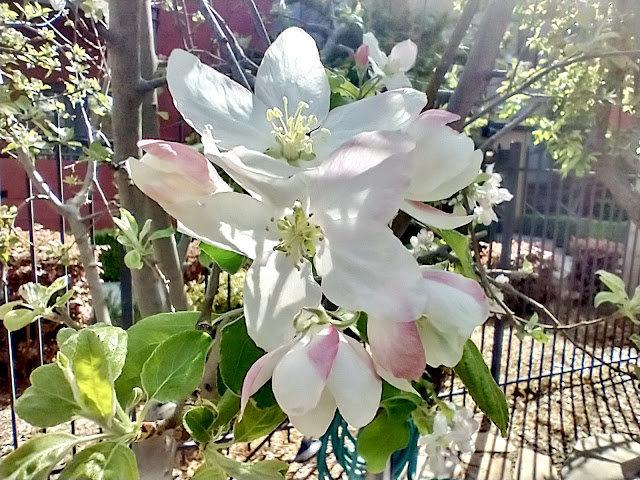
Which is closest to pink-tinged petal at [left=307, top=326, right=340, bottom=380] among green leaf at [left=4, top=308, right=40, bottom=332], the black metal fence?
green leaf at [left=4, top=308, right=40, bottom=332]

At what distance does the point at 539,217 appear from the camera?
3.60 metres

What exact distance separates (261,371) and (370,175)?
9 cm

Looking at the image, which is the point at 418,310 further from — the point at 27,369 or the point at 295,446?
the point at 27,369

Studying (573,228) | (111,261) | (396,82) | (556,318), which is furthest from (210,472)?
(573,228)

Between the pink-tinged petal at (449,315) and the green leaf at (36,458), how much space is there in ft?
0.51

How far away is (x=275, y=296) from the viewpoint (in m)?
0.21

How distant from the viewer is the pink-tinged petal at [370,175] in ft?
0.57

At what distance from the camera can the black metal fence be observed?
2469 millimetres

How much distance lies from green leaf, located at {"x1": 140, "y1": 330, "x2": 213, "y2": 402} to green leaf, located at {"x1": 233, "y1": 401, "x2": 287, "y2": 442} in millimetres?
36

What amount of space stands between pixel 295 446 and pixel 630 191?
1.51 m

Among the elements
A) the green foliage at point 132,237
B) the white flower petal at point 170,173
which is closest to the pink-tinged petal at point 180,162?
the white flower petal at point 170,173

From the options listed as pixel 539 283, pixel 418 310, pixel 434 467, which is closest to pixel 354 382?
pixel 418 310

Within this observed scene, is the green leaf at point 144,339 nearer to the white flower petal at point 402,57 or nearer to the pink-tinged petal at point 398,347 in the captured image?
the pink-tinged petal at point 398,347

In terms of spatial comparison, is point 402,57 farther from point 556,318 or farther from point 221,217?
point 556,318
